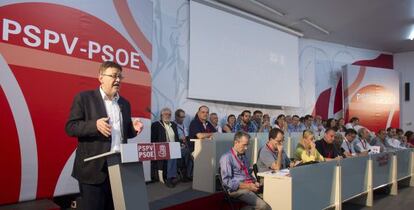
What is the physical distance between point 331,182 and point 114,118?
8.91 ft

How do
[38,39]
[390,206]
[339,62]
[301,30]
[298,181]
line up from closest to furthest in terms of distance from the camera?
1. [298,181]
2. [38,39]
3. [390,206]
4. [301,30]
5. [339,62]

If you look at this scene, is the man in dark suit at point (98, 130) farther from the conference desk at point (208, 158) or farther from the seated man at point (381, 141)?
the seated man at point (381, 141)

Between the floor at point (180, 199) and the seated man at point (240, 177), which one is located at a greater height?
the seated man at point (240, 177)

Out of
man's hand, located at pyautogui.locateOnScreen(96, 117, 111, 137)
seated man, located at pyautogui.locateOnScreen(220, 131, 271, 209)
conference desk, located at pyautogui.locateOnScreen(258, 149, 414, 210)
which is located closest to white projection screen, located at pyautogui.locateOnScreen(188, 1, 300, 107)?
seated man, located at pyautogui.locateOnScreen(220, 131, 271, 209)

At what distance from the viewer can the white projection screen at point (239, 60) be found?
5.95 metres

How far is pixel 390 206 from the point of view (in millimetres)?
4391

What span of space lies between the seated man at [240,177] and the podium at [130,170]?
5.55ft

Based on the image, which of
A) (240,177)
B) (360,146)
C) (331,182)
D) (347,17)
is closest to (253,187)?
(240,177)

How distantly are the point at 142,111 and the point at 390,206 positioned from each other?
11.3ft

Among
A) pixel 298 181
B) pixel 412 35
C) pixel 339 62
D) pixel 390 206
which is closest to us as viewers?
pixel 298 181

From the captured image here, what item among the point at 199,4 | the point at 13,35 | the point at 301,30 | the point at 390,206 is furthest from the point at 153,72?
the point at 301,30

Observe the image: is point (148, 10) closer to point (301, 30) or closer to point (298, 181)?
point (298, 181)

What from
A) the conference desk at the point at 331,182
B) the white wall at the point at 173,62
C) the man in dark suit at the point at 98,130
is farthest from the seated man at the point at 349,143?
the man in dark suit at the point at 98,130

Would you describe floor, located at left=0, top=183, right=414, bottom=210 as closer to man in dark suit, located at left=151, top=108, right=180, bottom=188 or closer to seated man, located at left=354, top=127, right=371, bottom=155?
man in dark suit, located at left=151, top=108, right=180, bottom=188
